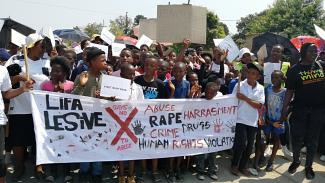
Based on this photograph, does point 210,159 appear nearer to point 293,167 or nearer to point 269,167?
point 269,167

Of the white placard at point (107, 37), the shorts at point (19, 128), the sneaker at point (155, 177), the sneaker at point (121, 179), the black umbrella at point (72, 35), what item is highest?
the black umbrella at point (72, 35)

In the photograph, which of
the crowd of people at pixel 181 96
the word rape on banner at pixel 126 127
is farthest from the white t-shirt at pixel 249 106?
the word rape on banner at pixel 126 127

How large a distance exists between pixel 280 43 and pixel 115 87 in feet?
18.3

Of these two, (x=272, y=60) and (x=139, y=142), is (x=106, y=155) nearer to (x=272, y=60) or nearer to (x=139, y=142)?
(x=139, y=142)

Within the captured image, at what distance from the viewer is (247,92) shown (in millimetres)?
6219

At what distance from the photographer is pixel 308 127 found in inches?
248

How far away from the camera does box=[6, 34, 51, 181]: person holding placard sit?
5398mm

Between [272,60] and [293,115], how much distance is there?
61.0 inches

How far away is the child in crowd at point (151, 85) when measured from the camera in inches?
227

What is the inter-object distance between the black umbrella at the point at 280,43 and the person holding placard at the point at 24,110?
5.20 metres

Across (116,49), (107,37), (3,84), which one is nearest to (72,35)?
(107,37)

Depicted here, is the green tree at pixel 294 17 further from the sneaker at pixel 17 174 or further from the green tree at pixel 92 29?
the sneaker at pixel 17 174

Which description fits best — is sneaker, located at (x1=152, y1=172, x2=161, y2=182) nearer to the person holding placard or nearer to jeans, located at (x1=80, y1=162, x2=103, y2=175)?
jeans, located at (x1=80, y1=162, x2=103, y2=175)

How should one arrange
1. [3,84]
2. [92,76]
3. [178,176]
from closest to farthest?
[3,84] < [92,76] < [178,176]
